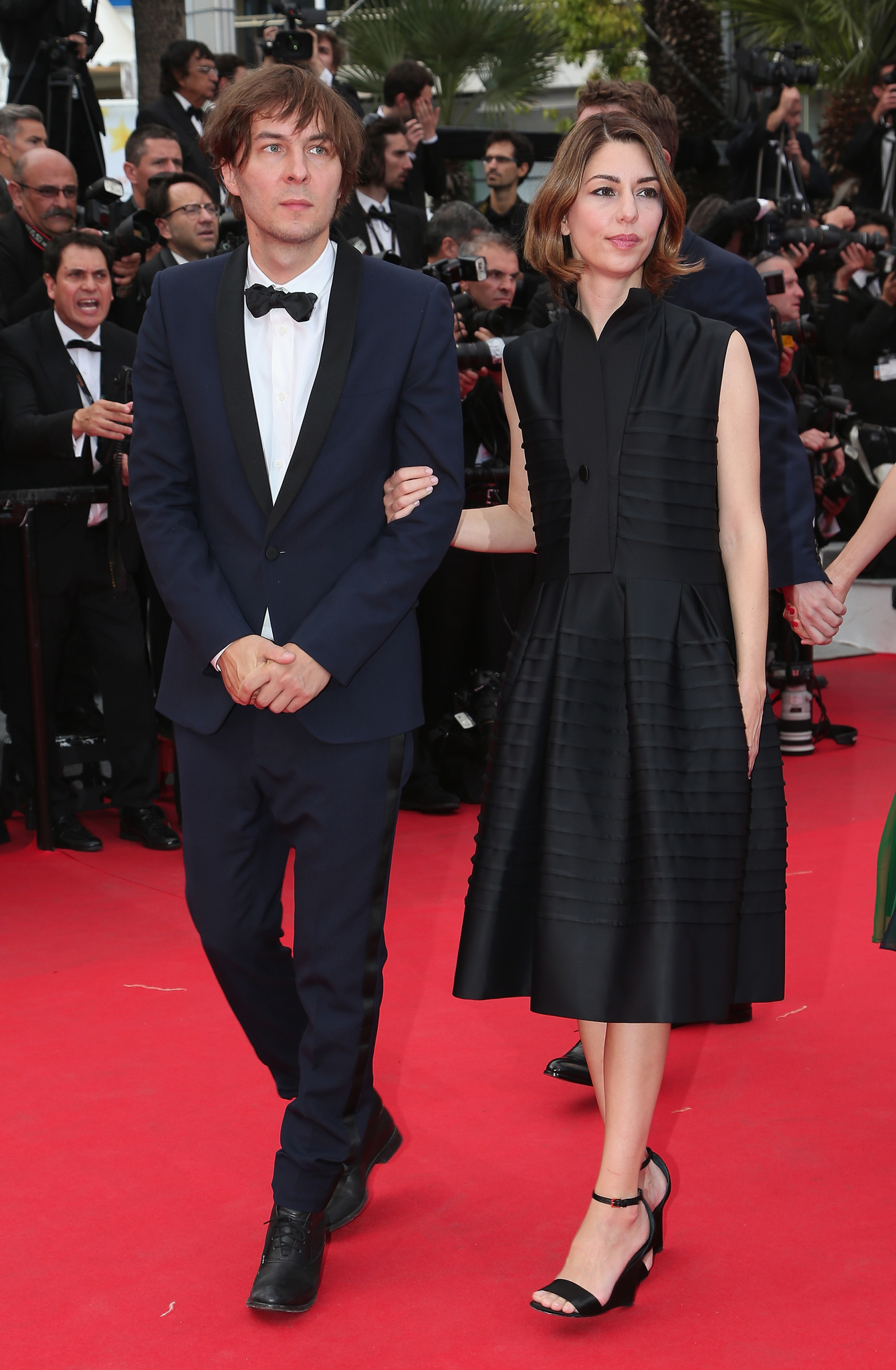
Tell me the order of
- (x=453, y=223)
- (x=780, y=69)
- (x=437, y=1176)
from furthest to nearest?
(x=780, y=69) → (x=453, y=223) → (x=437, y=1176)

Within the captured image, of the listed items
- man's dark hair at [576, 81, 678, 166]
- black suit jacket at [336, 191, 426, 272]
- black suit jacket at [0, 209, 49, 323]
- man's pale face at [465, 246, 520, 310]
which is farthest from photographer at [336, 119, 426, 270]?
man's dark hair at [576, 81, 678, 166]

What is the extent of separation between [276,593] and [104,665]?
2819mm

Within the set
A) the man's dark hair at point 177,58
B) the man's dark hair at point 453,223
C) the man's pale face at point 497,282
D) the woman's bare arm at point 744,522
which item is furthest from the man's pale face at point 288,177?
the man's dark hair at point 177,58

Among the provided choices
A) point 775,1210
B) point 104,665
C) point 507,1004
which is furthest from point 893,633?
point 775,1210

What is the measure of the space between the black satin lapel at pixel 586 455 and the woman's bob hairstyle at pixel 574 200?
0.14m

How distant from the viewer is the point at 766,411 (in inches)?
122

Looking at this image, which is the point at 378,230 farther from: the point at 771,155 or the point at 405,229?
the point at 771,155

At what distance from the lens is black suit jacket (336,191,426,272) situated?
6.63 metres

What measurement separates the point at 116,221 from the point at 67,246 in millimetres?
1168

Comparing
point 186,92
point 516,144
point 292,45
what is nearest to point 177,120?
point 186,92

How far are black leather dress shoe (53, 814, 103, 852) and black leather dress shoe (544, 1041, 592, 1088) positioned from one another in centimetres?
229

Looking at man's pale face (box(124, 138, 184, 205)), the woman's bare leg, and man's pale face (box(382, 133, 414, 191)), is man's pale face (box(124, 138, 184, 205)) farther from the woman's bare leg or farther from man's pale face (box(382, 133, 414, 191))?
the woman's bare leg

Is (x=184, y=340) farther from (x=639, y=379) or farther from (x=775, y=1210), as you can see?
(x=775, y=1210)

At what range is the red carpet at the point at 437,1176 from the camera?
2.20 m
